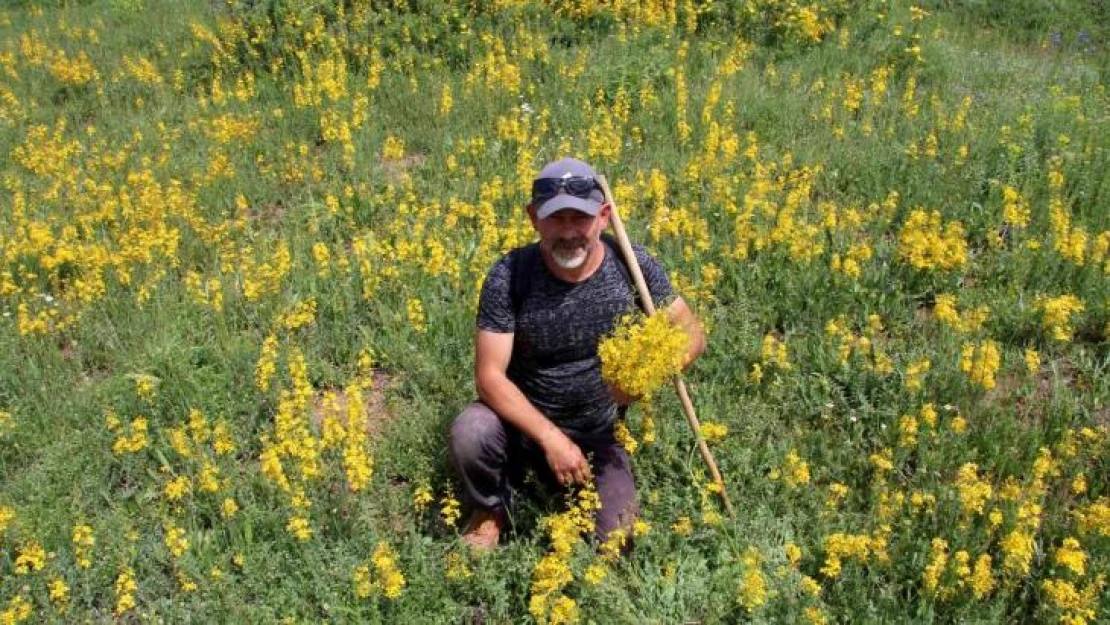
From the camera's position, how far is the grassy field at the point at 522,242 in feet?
11.7

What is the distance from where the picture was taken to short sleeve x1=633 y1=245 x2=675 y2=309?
12.2ft

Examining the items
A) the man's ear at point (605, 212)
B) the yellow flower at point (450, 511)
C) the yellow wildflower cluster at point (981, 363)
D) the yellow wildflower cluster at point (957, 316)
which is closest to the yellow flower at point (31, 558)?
the yellow flower at point (450, 511)

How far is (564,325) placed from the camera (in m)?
3.63

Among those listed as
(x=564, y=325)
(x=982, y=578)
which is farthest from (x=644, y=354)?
(x=982, y=578)

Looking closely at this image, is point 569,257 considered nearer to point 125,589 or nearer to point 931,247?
point 125,589

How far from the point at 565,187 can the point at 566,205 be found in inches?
3.7

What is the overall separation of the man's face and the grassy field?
852mm

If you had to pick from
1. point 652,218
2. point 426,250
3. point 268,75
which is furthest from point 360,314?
point 268,75

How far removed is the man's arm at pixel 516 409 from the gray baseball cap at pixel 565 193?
567 mm

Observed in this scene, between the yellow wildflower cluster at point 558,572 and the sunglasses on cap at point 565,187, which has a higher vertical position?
the sunglasses on cap at point 565,187

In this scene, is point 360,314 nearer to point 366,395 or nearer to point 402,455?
point 366,395

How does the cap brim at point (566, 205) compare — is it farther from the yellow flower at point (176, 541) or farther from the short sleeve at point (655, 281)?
the yellow flower at point (176, 541)

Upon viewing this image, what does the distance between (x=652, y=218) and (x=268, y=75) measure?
15.2ft

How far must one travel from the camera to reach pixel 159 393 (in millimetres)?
4652
